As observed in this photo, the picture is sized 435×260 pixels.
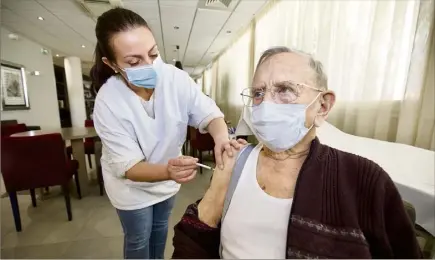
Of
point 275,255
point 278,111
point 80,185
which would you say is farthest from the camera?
point 80,185

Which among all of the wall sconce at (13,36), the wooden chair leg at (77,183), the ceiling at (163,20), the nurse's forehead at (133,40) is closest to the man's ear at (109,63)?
the nurse's forehead at (133,40)

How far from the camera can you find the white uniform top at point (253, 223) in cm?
64

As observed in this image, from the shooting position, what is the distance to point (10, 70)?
4.76 metres

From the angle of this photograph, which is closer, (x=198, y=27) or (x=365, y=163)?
(x=365, y=163)

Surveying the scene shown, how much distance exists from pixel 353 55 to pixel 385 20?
1.09ft

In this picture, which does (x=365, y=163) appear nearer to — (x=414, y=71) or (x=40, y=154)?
(x=414, y=71)

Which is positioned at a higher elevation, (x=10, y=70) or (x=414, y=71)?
(x=10, y=70)

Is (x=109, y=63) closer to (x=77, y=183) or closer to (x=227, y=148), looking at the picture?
(x=227, y=148)

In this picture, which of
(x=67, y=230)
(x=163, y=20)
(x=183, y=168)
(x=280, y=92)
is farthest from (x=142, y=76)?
(x=163, y=20)

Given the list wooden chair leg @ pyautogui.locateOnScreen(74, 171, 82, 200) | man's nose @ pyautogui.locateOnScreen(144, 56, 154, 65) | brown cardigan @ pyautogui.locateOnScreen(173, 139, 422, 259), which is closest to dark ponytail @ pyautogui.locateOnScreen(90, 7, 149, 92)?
man's nose @ pyautogui.locateOnScreen(144, 56, 154, 65)

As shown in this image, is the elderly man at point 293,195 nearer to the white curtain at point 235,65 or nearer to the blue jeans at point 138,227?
the blue jeans at point 138,227

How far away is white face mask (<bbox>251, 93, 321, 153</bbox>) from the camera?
0.73 meters

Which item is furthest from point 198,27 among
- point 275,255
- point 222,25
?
point 275,255

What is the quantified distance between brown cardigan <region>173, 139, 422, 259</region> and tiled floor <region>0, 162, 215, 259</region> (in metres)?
0.89
